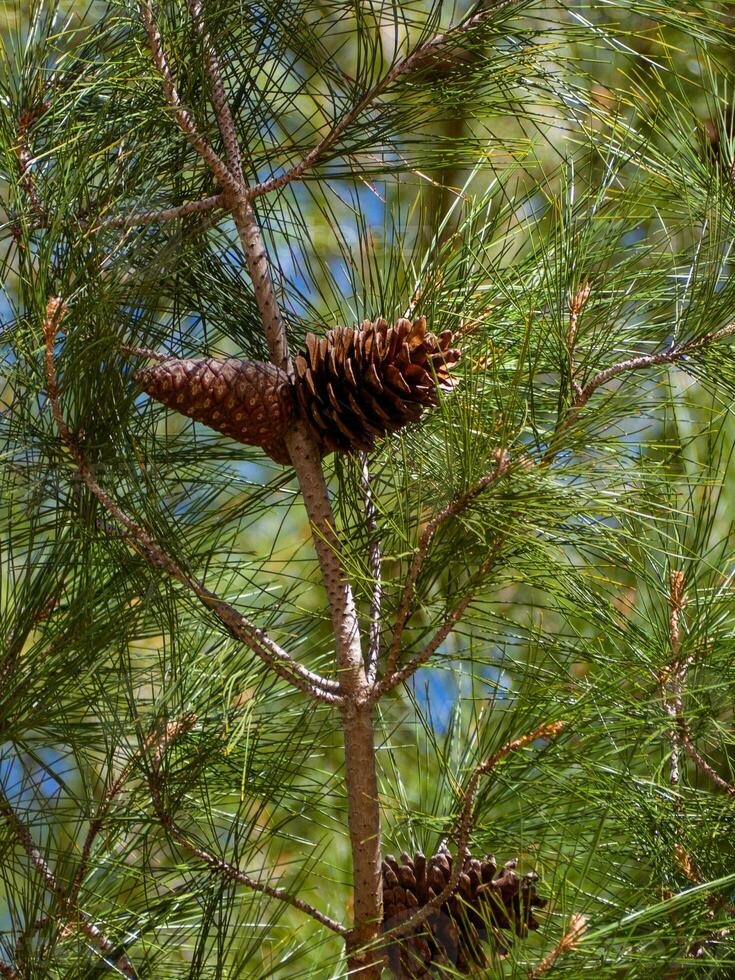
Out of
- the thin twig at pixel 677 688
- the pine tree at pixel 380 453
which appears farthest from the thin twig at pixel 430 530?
the thin twig at pixel 677 688

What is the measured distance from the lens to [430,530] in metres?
0.51

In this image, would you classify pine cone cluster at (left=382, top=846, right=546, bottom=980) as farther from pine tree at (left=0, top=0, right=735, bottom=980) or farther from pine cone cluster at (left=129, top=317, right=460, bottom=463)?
pine cone cluster at (left=129, top=317, right=460, bottom=463)

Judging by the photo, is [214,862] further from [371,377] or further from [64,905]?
[371,377]

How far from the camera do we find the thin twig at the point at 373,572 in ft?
1.99

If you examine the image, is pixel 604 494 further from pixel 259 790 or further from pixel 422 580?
pixel 259 790

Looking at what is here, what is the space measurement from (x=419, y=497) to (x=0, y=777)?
0.41 m

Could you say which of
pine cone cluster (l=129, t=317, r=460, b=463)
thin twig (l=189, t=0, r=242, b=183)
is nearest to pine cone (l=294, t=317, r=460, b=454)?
pine cone cluster (l=129, t=317, r=460, b=463)

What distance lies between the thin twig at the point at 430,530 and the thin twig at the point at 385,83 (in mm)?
191

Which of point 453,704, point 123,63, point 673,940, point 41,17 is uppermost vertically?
point 41,17

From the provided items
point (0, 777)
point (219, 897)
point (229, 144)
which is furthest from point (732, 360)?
point (0, 777)

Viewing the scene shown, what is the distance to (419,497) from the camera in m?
0.52

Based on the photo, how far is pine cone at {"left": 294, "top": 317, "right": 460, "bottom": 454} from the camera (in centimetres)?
54

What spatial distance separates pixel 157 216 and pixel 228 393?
99mm

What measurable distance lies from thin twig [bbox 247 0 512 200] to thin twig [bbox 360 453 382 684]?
0.54ft
